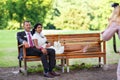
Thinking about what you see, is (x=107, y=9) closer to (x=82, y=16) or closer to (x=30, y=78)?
(x=82, y=16)

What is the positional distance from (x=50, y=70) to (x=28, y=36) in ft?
3.19

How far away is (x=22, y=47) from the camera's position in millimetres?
7754

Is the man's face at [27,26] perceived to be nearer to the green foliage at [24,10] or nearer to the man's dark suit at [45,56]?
the man's dark suit at [45,56]

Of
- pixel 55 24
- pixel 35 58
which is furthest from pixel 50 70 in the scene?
pixel 55 24

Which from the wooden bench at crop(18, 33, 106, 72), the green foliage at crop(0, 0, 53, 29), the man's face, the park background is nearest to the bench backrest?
the wooden bench at crop(18, 33, 106, 72)

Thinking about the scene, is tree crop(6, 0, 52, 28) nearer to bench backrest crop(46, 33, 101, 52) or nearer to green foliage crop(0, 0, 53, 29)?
green foliage crop(0, 0, 53, 29)

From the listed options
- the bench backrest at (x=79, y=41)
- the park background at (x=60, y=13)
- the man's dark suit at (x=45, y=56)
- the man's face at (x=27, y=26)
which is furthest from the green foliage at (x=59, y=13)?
the man's dark suit at (x=45, y=56)

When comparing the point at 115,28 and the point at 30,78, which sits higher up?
the point at 115,28

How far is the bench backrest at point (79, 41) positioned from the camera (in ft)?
27.8

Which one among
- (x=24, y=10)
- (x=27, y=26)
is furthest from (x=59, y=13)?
(x=27, y=26)

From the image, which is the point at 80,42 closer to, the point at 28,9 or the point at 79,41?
the point at 79,41

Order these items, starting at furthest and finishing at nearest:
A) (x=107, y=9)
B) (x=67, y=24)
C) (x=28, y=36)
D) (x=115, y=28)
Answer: (x=67, y=24) → (x=107, y=9) → (x=28, y=36) → (x=115, y=28)

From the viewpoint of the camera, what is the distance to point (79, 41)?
856 centimetres

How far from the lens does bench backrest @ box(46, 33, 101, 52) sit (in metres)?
8.46
